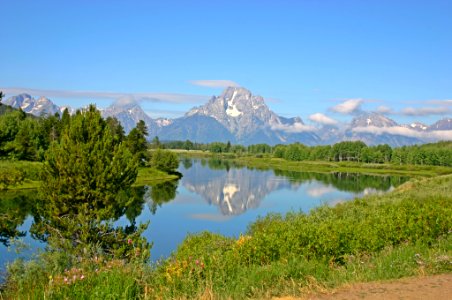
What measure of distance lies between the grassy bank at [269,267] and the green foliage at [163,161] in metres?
107

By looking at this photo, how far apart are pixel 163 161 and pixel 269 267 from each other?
367 ft

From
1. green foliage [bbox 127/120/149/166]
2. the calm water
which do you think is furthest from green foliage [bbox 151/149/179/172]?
the calm water

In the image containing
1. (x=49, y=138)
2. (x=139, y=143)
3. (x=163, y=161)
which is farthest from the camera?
(x=163, y=161)

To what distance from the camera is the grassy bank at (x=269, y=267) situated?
9539mm

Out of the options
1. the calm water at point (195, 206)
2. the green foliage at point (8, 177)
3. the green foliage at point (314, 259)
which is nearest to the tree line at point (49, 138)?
the calm water at point (195, 206)

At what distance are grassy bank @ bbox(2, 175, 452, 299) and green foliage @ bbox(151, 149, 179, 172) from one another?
107 metres

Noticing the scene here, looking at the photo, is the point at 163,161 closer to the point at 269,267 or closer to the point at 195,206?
the point at 195,206

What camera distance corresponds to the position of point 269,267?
35.1 ft

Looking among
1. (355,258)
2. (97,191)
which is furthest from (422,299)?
(97,191)

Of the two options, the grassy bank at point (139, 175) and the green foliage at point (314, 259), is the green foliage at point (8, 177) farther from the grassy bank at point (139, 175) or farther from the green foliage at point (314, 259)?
the grassy bank at point (139, 175)

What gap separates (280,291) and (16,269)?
7.52 meters

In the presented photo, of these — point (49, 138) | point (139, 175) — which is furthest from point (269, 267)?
point (49, 138)

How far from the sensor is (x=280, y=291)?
9242mm

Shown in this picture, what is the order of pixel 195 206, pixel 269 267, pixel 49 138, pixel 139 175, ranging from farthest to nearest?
pixel 49 138 → pixel 139 175 → pixel 195 206 → pixel 269 267
